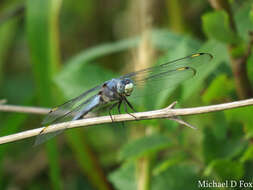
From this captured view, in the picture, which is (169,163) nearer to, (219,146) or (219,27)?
(219,146)

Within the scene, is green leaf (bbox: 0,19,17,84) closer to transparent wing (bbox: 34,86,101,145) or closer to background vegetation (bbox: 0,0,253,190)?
background vegetation (bbox: 0,0,253,190)

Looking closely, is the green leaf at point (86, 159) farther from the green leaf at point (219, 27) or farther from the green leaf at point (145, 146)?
the green leaf at point (219, 27)

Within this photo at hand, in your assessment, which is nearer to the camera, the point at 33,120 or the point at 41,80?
the point at 41,80

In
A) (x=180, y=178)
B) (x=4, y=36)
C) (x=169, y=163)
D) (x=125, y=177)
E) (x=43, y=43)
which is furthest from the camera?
(x=4, y=36)

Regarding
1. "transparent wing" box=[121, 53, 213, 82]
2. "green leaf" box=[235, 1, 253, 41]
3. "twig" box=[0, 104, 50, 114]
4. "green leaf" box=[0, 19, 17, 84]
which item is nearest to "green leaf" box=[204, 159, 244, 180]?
"transparent wing" box=[121, 53, 213, 82]

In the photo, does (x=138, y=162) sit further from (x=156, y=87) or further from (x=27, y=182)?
(x=27, y=182)

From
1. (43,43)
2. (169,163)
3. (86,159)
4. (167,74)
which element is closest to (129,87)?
(167,74)

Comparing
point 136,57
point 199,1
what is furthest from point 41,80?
point 199,1
